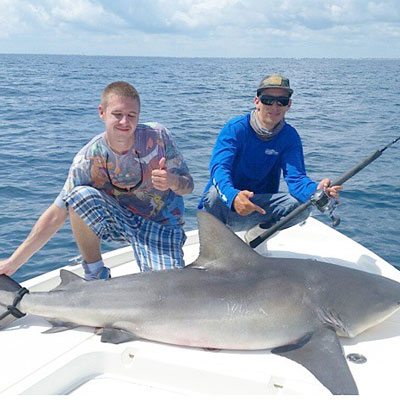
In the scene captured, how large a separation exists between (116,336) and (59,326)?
0.47 m

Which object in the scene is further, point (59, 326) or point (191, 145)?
point (191, 145)

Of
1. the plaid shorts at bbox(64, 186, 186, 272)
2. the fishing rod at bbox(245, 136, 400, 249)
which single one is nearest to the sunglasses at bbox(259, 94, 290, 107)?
the fishing rod at bbox(245, 136, 400, 249)

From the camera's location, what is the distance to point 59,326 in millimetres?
3654

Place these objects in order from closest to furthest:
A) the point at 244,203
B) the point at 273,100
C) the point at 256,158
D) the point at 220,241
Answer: the point at 220,241 → the point at 244,203 → the point at 273,100 → the point at 256,158

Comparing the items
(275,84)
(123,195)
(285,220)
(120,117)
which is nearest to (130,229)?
(123,195)

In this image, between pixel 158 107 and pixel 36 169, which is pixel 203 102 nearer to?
pixel 158 107

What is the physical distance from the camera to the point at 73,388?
124 inches

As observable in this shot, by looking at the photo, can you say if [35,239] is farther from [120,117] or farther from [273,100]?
[273,100]

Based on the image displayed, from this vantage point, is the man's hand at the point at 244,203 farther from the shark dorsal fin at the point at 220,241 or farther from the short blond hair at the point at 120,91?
the short blond hair at the point at 120,91

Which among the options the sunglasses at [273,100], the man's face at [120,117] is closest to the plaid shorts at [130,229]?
Result: the man's face at [120,117]

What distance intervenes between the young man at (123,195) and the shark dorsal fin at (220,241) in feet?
2.04

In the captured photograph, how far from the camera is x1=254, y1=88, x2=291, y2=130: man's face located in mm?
4973

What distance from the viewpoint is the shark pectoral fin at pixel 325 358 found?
2.82 m

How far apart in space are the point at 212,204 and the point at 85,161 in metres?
1.44
